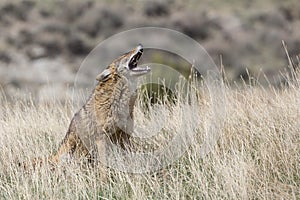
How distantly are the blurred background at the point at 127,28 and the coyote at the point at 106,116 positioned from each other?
19.9m

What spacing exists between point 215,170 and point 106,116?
4.75 feet

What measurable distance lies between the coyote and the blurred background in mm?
19909

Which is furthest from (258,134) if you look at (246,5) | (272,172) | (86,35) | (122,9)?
(246,5)

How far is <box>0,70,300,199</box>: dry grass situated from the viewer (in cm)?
513

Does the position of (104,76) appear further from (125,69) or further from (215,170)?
(215,170)

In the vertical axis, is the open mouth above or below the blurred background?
below

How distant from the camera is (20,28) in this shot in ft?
112

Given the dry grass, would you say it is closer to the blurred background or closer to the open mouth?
the open mouth

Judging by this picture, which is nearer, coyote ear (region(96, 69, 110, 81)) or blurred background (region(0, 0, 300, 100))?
coyote ear (region(96, 69, 110, 81))

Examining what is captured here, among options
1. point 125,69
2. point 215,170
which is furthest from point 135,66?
point 215,170

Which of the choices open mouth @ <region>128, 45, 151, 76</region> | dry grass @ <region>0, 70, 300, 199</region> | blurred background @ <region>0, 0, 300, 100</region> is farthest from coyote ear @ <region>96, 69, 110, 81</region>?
blurred background @ <region>0, 0, 300, 100</region>

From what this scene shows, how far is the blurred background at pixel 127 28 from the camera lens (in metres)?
29.0

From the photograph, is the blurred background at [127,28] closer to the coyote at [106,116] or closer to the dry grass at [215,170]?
the dry grass at [215,170]

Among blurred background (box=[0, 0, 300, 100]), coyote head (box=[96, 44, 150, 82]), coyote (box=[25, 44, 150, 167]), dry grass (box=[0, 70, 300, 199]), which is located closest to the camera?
dry grass (box=[0, 70, 300, 199])
